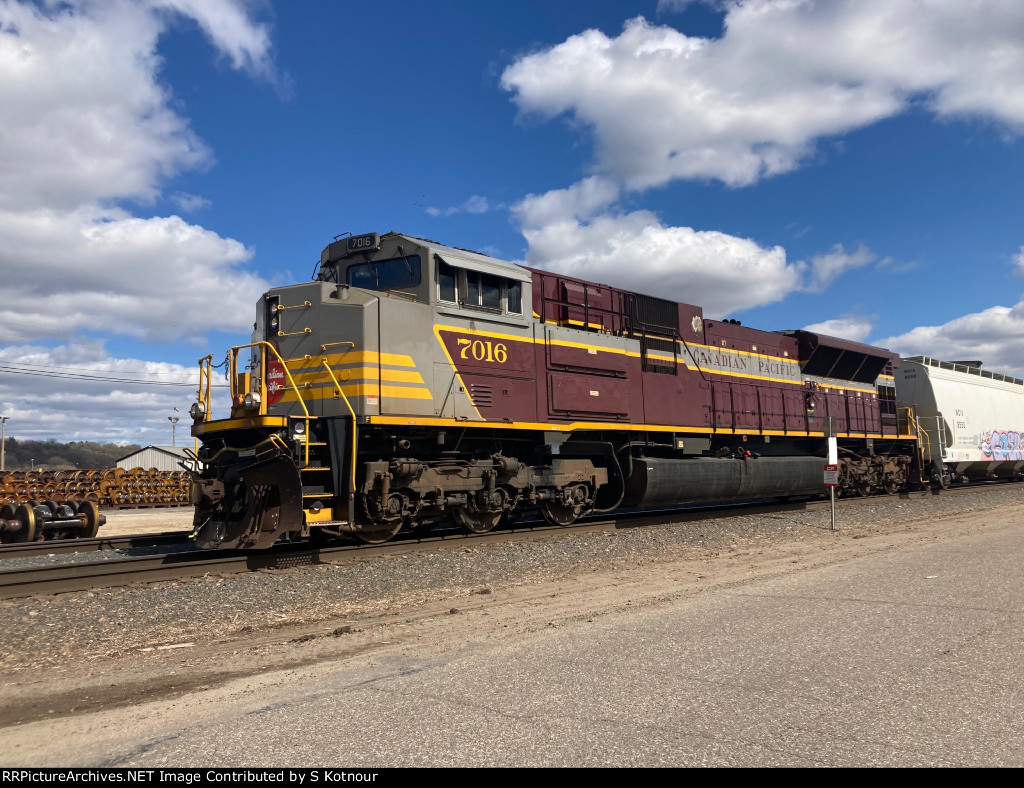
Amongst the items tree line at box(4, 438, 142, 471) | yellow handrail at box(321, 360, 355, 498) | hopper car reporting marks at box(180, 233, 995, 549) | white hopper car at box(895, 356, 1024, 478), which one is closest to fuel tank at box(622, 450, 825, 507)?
hopper car reporting marks at box(180, 233, 995, 549)

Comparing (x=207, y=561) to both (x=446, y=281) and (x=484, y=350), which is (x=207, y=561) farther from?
(x=446, y=281)

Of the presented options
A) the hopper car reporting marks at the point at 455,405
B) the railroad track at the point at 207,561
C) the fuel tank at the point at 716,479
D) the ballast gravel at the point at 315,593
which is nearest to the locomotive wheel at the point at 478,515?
the hopper car reporting marks at the point at 455,405

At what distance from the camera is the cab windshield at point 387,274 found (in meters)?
10.3

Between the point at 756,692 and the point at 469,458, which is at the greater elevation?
the point at 469,458

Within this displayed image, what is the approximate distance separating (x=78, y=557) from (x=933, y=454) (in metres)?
22.9

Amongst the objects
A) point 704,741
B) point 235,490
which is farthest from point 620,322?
point 704,741

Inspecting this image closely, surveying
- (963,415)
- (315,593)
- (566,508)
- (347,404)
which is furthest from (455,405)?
(963,415)

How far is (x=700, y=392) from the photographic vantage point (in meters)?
15.0

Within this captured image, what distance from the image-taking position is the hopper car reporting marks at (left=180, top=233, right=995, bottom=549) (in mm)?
9141

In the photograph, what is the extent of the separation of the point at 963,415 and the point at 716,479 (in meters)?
14.4

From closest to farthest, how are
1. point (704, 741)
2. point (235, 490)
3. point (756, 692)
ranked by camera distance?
point (704, 741), point (756, 692), point (235, 490)

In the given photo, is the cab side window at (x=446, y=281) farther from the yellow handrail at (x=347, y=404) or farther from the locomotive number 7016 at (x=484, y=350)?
the yellow handrail at (x=347, y=404)

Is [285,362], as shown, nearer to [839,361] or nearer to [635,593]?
[635,593]

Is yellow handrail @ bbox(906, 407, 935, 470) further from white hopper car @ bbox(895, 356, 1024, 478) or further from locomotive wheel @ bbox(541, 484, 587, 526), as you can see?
locomotive wheel @ bbox(541, 484, 587, 526)
